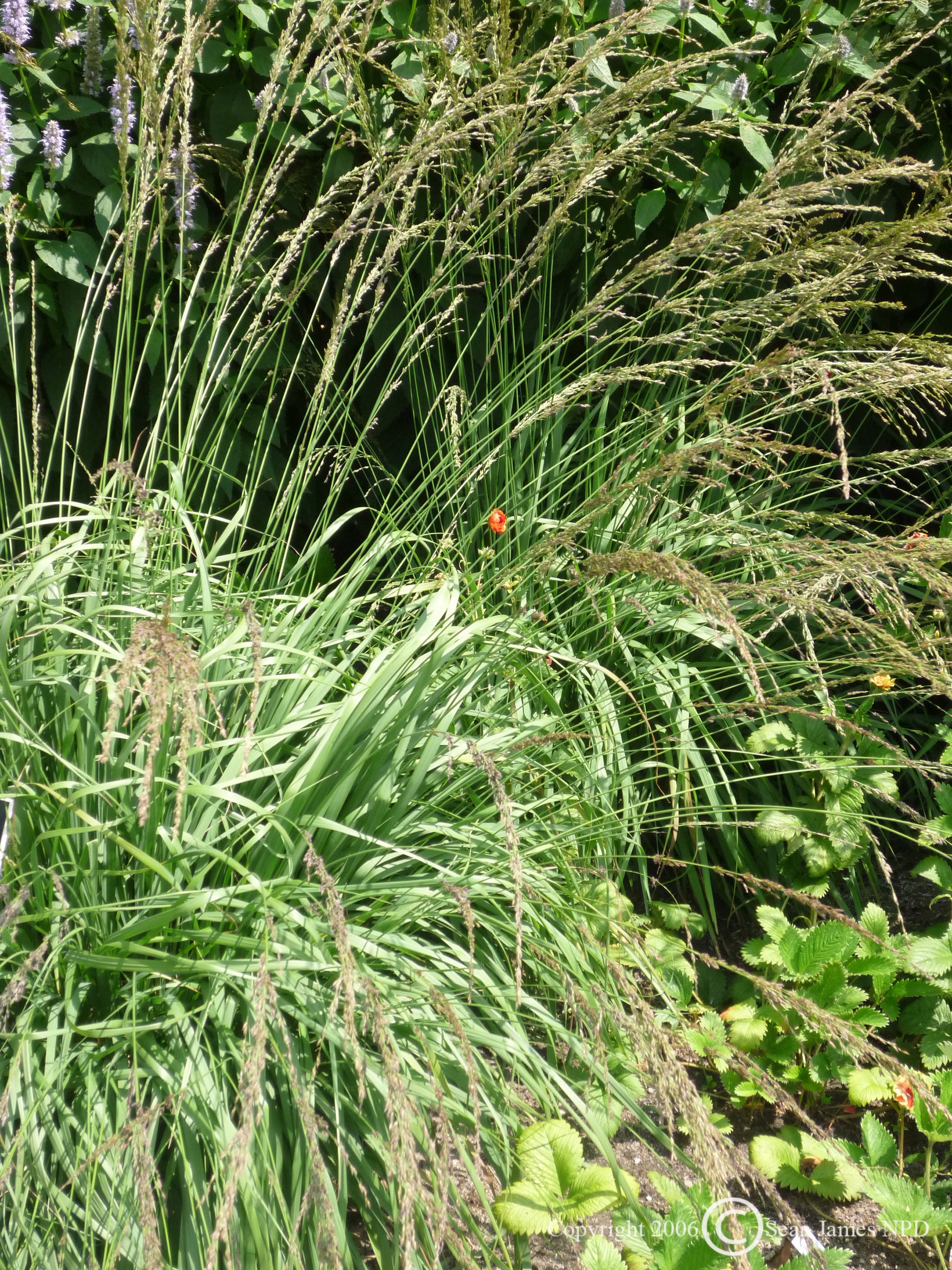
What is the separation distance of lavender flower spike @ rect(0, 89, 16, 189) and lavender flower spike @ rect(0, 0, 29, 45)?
129 millimetres

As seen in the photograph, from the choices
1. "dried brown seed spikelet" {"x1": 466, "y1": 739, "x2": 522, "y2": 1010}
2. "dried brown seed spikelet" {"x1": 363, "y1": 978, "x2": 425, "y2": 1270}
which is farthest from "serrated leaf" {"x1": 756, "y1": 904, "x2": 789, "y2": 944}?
"dried brown seed spikelet" {"x1": 363, "y1": 978, "x2": 425, "y2": 1270}

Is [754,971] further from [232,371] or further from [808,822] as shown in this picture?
[232,371]

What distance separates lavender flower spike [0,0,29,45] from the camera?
2.23 metres

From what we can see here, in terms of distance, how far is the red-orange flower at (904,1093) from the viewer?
5.61 ft

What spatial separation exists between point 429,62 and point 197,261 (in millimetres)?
770

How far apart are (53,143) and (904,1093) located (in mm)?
2533

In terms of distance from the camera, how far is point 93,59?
2477 millimetres

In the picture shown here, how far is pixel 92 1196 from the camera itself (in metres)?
1.25

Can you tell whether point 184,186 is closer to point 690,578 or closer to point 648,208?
point 648,208

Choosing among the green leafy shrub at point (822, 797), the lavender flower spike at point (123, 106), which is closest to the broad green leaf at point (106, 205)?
the lavender flower spike at point (123, 106)

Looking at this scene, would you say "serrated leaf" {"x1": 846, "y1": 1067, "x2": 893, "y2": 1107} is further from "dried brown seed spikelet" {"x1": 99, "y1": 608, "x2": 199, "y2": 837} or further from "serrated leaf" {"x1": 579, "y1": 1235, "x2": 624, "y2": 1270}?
"dried brown seed spikelet" {"x1": 99, "y1": 608, "x2": 199, "y2": 837}

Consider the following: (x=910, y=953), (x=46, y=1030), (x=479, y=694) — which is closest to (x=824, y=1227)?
(x=910, y=953)

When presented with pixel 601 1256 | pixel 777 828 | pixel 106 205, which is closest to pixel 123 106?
pixel 106 205

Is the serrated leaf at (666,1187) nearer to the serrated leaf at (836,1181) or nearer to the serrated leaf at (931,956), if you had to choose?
the serrated leaf at (836,1181)
